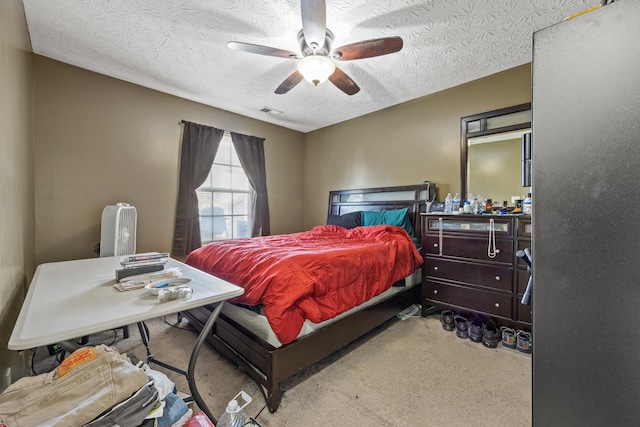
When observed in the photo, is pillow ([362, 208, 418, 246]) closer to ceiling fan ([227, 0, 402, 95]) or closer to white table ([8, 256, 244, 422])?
ceiling fan ([227, 0, 402, 95])

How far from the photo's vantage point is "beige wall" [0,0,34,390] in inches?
51.2

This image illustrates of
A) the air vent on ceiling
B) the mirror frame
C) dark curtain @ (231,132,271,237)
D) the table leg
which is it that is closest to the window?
dark curtain @ (231,132,271,237)

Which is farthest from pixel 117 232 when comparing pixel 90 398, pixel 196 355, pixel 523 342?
pixel 523 342

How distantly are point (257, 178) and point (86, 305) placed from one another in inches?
130

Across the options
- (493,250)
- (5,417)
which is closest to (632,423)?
(5,417)

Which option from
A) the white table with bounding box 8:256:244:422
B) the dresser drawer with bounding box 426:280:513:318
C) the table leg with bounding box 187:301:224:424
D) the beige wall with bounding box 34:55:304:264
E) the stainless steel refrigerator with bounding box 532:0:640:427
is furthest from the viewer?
the beige wall with bounding box 34:55:304:264

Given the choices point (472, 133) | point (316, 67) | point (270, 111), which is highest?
point (270, 111)

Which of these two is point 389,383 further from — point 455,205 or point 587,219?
point 455,205

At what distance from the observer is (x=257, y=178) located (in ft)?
14.0

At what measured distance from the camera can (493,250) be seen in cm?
237

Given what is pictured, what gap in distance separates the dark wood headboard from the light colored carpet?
5.22ft

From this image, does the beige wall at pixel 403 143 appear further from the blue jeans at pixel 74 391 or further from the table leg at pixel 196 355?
the blue jeans at pixel 74 391

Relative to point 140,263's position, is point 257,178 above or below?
above

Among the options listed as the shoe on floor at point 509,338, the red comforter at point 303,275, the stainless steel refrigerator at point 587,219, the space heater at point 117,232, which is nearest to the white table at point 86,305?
the red comforter at point 303,275
